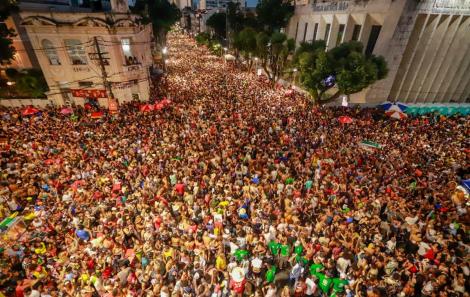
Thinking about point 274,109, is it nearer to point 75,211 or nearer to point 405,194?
point 405,194

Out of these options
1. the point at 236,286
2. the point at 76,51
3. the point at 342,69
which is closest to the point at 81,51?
the point at 76,51

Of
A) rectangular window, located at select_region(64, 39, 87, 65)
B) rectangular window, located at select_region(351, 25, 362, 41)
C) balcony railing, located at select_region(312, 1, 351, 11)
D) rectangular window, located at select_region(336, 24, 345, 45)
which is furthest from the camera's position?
rectangular window, located at select_region(336, 24, 345, 45)

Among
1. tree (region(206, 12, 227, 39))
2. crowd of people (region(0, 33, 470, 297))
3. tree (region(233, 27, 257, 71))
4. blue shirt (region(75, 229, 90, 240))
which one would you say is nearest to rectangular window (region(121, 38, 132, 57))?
crowd of people (region(0, 33, 470, 297))

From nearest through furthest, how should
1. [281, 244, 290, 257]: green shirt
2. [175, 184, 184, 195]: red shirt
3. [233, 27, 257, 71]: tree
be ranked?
[281, 244, 290, 257]: green shirt, [175, 184, 184, 195]: red shirt, [233, 27, 257, 71]: tree

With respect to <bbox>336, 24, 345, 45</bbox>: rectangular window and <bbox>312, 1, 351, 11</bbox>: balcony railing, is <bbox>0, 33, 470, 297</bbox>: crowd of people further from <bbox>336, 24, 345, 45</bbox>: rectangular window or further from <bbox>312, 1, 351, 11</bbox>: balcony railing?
<bbox>312, 1, 351, 11</bbox>: balcony railing

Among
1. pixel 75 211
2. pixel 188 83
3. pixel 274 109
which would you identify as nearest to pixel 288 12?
pixel 188 83

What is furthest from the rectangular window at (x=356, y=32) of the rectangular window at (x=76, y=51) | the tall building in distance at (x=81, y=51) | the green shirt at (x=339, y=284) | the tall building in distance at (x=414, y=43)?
the rectangular window at (x=76, y=51)
